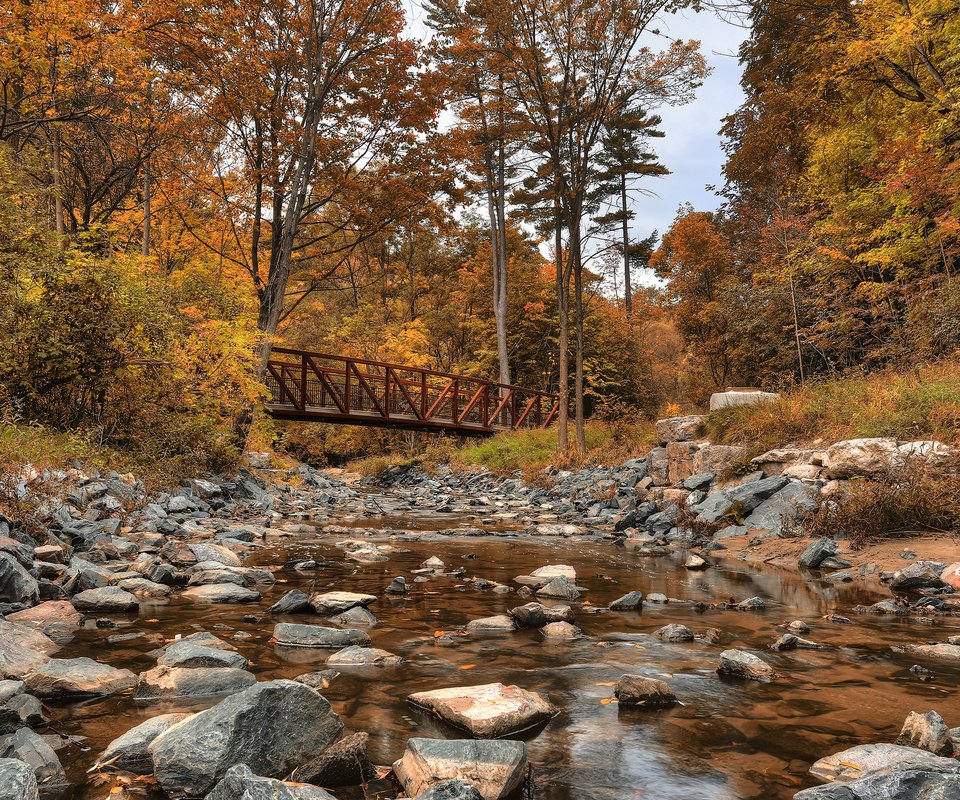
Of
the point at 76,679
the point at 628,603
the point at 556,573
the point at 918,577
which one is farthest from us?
the point at 556,573

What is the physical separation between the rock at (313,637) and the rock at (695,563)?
3.72m

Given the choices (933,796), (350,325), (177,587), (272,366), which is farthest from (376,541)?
(350,325)

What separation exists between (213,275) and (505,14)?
30.1ft

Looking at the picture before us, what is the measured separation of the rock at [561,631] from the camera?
11.7 ft

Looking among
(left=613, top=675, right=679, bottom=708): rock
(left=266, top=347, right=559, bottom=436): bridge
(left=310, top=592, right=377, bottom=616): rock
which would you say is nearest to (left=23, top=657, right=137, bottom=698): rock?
(left=310, top=592, right=377, bottom=616): rock

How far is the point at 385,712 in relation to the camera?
2439 millimetres

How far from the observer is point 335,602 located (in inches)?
159

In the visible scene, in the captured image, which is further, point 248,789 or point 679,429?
point 679,429

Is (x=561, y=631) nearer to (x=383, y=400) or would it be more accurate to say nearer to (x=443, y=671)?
(x=443, y=671)

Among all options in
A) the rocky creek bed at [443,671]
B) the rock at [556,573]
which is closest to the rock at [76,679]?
the rocky creek bed at [443,671]

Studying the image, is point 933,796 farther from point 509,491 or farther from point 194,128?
point 194,128

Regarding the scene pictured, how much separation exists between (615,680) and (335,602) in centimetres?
198

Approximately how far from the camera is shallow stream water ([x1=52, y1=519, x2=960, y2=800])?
2016mm

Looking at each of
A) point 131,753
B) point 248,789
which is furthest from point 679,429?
point 248,789
